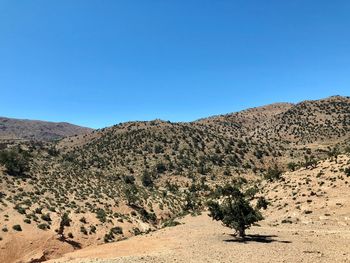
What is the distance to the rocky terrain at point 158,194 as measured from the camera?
122 ft

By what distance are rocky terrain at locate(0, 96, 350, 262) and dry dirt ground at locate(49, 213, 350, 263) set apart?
123 millimetres

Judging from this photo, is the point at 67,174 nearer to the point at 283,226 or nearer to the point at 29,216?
the point at 29,216

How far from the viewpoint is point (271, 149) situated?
12594 cm

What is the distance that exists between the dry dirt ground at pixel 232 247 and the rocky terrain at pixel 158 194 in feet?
0.41

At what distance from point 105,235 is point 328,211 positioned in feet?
89.7

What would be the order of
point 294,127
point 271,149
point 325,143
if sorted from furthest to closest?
point 294,127 → point 325,143 → point 271,149

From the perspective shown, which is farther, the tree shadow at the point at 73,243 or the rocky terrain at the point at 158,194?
the tree shadow at the point at 73,243

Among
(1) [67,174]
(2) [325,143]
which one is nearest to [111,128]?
(1) [67,174]

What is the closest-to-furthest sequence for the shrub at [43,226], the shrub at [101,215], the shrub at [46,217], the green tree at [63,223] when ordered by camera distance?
the green tree at [63,223] → the shrub at [43,226] → the shrub at [46,217] → the shrub at [101,215]

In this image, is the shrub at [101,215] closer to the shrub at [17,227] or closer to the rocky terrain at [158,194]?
the rocky terrain at [158,194]

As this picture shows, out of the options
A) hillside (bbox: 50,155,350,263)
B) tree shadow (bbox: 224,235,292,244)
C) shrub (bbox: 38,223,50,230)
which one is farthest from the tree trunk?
shrub (bbox: 38,223,50,230)

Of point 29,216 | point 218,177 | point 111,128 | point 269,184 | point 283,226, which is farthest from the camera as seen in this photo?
point 111,128

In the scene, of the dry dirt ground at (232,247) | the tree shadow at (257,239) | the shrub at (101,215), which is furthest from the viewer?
the shrub at (101,215)

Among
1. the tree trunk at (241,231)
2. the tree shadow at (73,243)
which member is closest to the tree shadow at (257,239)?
the tree trunk at (241,231)
